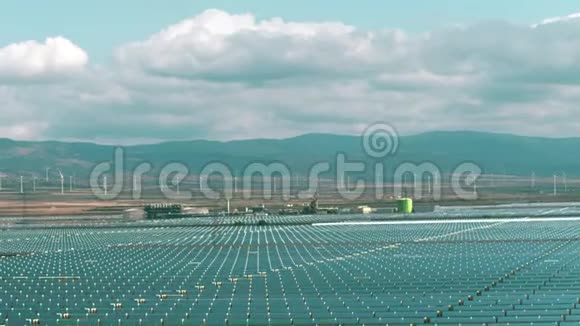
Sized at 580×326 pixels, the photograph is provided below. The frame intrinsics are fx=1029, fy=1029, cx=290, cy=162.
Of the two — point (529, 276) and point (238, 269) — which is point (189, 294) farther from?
point (529, 276)

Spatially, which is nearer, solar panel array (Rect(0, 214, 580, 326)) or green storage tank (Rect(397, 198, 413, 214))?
solar panel array (Rect(0, 214, 580, 326))

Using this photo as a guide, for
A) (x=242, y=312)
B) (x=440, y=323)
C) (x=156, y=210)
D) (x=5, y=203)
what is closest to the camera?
(x=440, y=323)

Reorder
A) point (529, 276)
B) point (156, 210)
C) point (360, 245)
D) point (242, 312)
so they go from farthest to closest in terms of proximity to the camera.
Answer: point (156, 210)
point (360, 245)
point (529, 276)
point (242, 312)

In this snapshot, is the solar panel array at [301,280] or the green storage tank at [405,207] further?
the green storage tank at [405,207]

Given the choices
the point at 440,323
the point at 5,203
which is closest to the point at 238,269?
the point at 440,323

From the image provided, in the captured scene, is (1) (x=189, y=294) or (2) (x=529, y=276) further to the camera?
(2) (x=529, y=276)

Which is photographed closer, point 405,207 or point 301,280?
point 301,280

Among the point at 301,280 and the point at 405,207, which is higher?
the point at 301,280
